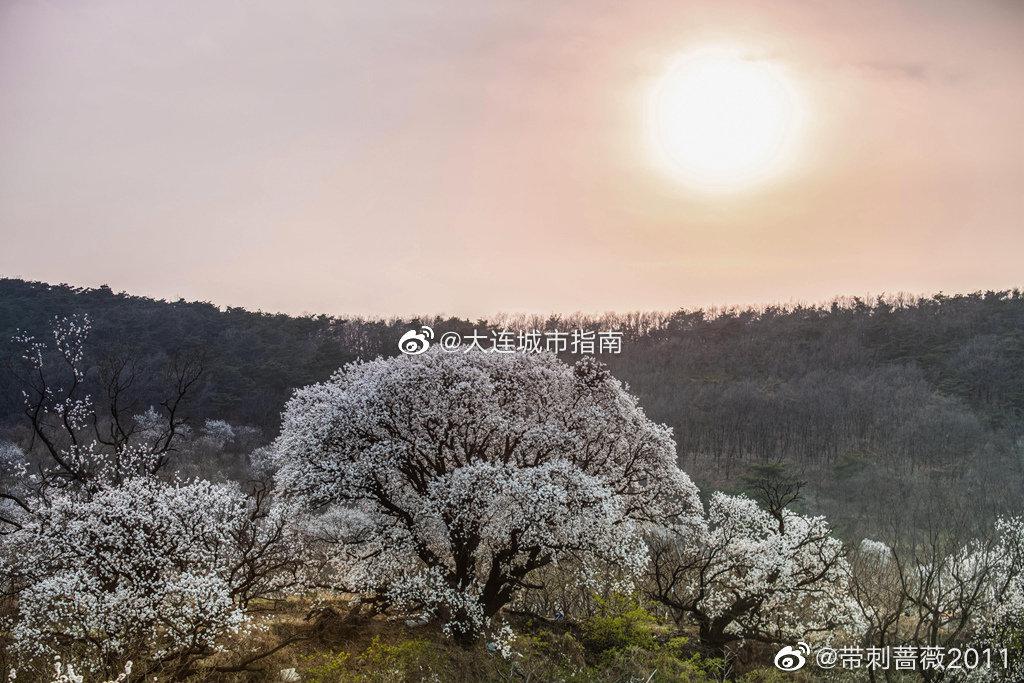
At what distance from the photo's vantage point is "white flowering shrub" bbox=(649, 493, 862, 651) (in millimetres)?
24625

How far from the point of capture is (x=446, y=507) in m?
19.5

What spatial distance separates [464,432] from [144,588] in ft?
26.9

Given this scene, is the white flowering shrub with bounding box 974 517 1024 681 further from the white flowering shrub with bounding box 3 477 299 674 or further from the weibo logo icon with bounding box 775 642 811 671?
the white flowering shrub with bounding box 3 477 299 674

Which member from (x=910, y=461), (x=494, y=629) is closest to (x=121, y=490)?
(x=494, y=629)

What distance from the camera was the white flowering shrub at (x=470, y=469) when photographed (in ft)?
63.1

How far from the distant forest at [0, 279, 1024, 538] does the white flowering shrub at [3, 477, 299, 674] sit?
49843mm

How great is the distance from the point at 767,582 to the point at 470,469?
11.3 meters

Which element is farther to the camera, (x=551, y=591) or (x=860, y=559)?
(x=860, y=559)

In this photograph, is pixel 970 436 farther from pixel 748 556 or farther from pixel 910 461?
pixel 748 556

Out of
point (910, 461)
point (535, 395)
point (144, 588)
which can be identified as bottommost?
point (910, 461)

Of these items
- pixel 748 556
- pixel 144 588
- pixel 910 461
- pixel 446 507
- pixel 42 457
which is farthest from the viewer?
pixel 910 461
